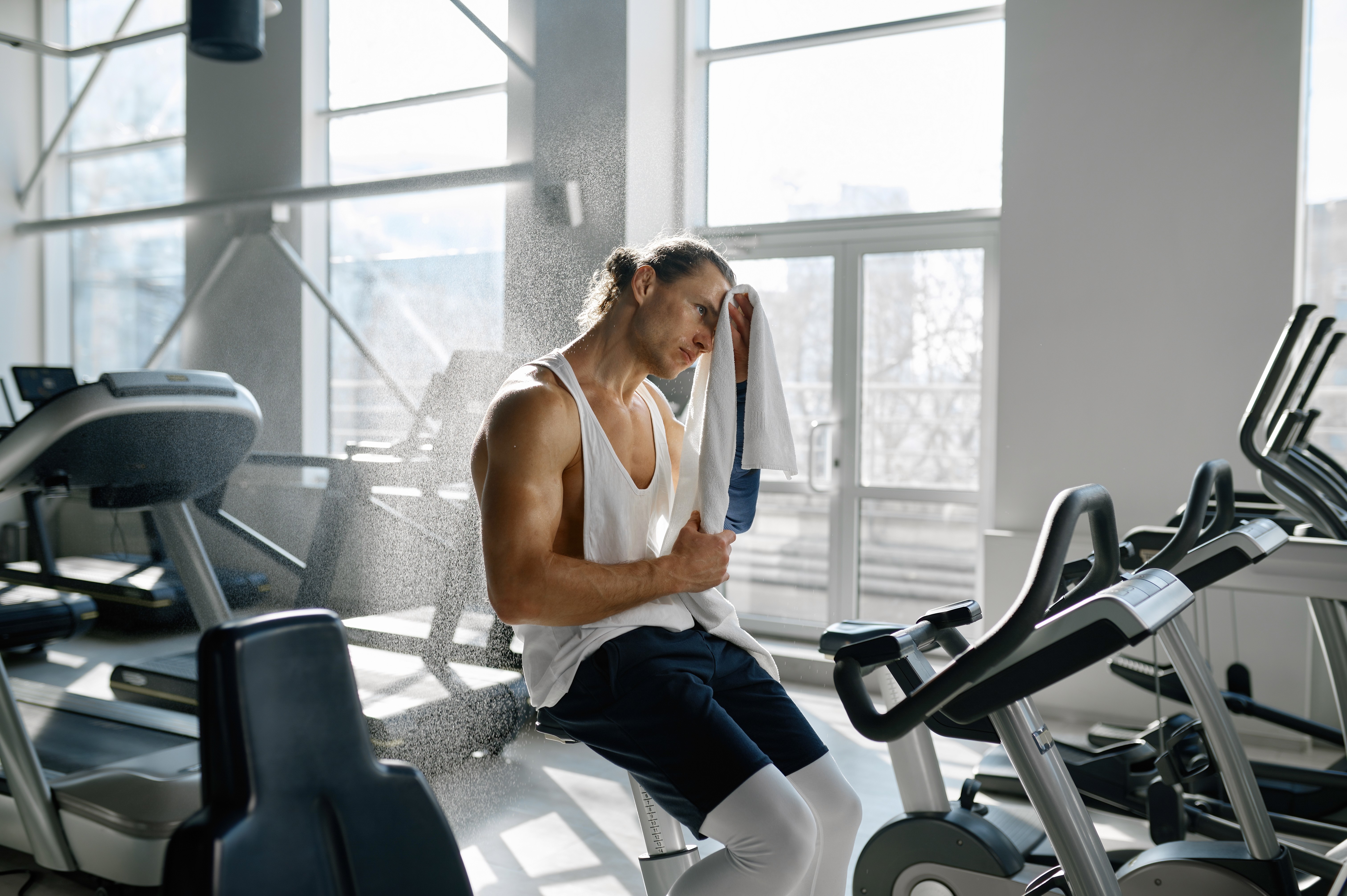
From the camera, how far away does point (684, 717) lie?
1385mm

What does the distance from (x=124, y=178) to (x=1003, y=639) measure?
7.77ft

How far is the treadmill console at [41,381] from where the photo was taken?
219cm

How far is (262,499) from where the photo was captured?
9.09ft

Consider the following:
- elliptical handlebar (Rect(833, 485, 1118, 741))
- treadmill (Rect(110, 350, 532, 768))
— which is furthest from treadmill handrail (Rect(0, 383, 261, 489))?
elliptical handlebar (Rect(833, 485, 1118, 741))

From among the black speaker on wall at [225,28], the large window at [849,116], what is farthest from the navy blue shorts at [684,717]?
the large window at [849,116]

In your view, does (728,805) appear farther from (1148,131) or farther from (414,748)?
(1148,131)

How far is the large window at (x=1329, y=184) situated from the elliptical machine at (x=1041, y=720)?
221 centimetres

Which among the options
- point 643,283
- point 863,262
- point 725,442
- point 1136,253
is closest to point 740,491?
point 725,442

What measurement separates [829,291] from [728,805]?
3636 millimetres

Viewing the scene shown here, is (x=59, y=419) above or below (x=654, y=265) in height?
below

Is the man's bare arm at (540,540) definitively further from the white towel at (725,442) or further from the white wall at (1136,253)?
the white wall at (1136,253)

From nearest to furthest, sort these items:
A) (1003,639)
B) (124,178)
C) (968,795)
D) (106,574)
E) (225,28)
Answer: (1003,639), (225,28), (968,795), (124,178), (106,574)

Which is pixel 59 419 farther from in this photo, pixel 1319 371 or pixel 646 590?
pixel 1319 371

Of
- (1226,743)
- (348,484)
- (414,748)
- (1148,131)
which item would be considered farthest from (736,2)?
(1226,743)
